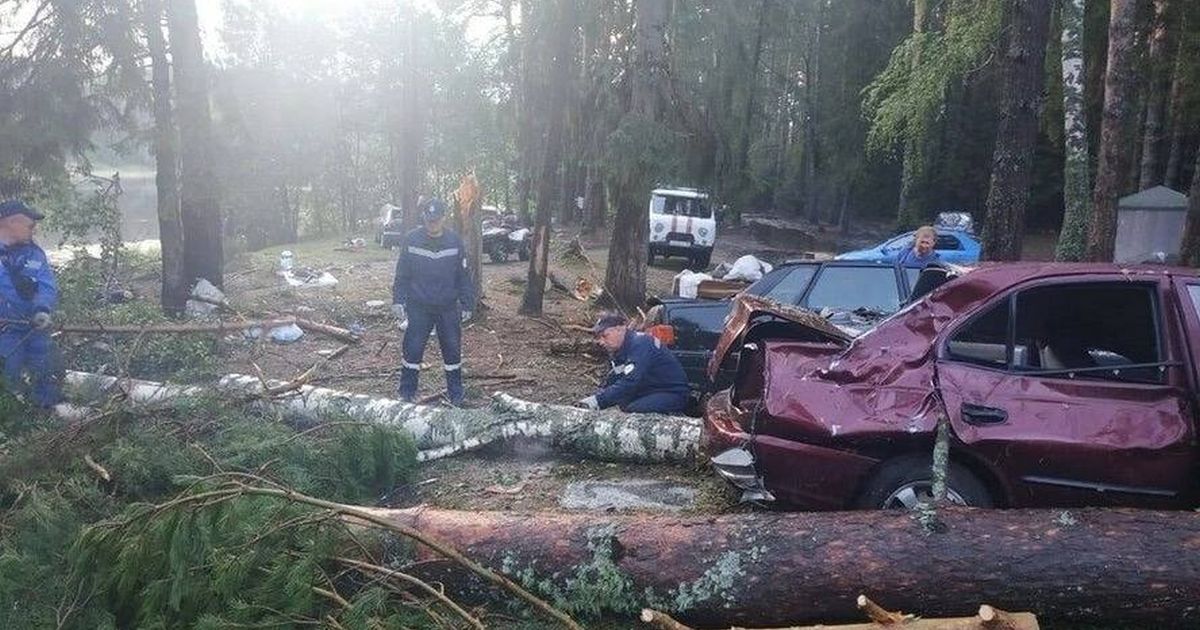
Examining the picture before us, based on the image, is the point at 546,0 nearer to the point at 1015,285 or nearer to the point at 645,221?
the point at 645,221

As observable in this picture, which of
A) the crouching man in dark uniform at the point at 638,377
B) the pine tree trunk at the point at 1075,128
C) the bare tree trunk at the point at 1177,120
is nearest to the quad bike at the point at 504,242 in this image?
the pine tree trunk at the point at 1075,128

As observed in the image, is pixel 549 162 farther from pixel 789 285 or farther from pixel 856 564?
pixel 856 564

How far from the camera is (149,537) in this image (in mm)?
3600

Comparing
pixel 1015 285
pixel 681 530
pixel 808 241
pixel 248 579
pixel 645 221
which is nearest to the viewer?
pixel 248 579

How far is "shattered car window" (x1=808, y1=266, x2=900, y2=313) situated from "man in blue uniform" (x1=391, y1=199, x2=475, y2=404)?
320 centimetres

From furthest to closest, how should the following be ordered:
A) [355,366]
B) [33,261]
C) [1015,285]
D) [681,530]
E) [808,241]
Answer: [808,241], [355,366], [33,261], [1015,285], [681,530]

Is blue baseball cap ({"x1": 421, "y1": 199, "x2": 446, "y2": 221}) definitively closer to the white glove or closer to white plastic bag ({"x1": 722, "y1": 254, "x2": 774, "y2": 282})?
the white glove

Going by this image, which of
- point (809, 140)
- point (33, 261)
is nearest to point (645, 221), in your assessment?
point (33, 261)

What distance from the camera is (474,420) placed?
6312mm

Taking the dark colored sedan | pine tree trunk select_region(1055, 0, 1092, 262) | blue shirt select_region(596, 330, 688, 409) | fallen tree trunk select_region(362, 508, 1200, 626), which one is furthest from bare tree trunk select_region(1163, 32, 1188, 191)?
fallen tree trunk select_region(362, 508, 1200, 626)

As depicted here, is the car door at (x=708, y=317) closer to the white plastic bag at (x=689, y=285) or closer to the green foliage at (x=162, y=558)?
the green foliage at (x=162, y=558)

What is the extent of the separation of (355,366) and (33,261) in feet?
12.0

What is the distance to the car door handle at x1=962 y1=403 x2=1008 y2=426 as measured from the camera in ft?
13.1

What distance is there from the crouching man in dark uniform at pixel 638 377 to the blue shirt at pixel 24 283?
414cm
